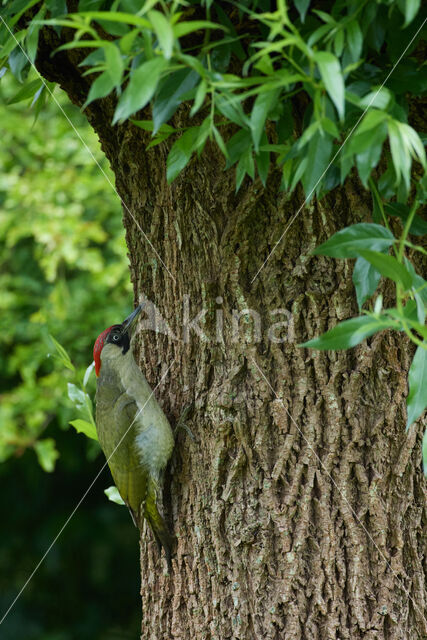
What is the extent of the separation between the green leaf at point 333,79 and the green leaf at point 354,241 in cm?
32

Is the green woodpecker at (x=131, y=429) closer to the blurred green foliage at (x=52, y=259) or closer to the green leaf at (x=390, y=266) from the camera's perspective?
the green leaf at (x=390, y=266)

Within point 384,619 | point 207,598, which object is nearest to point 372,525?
point 384,619

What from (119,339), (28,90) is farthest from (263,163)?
(119,339)

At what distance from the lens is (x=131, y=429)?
2316 millimetres

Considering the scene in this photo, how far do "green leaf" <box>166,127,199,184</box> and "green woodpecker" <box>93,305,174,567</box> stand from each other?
745 mm

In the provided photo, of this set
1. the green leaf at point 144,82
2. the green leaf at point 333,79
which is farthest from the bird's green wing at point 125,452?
the green leaf at point 333,79

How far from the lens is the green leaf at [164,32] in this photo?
104 cm

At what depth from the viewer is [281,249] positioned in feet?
6.00

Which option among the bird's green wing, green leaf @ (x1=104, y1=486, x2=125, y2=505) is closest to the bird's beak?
the bird's green wing

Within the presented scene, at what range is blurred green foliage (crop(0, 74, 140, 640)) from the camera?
4.39 meters

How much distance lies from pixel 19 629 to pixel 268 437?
14.9 ft

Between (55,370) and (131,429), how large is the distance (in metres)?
2.40

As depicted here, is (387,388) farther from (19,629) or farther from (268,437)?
(19,629)

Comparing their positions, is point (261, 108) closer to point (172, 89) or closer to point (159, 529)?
point (172, 89)
